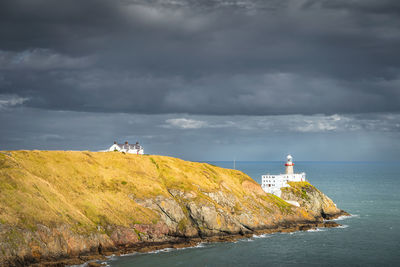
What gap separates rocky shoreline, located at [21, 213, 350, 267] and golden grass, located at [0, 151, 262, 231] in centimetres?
663

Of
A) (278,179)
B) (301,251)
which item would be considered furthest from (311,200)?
(301,251)

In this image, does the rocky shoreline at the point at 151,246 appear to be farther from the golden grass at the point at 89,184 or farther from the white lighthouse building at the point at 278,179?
the white lighthouse building at the point at 278,179

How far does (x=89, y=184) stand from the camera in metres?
101

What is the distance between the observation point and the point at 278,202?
4975 inches

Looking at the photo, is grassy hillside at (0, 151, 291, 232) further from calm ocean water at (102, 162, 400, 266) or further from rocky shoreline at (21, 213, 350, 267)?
calm ocean water at (102, 162, 400, 266)

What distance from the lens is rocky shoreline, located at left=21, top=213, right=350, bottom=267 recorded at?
7286 centimetres

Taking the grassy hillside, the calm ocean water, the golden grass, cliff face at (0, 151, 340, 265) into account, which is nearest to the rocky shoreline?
cliff face at (0, 151, 340, 265)

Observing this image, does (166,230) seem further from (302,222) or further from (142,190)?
(302,222)

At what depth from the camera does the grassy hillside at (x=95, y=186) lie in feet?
268

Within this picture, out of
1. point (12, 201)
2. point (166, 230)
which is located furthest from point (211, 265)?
point (12, 201)

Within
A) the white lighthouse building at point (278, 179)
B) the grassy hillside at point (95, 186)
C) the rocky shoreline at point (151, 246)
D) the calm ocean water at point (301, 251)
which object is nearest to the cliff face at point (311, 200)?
the white lighthouse building at point (278, 179)

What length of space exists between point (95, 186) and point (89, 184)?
1634 mm

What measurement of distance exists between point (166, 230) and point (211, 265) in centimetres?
2156

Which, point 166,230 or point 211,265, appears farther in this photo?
point 166,230
